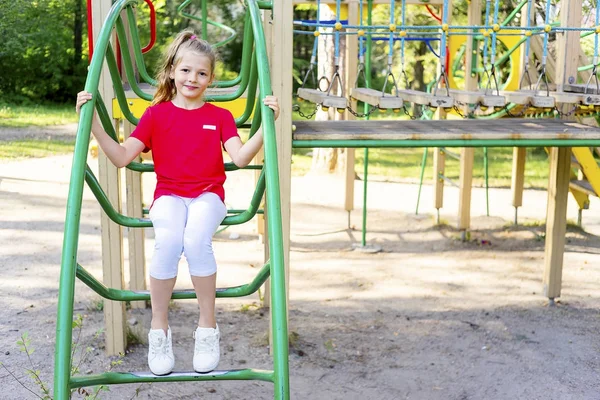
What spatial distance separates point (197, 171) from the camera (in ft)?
9.38

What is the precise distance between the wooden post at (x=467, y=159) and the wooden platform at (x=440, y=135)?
1.76m

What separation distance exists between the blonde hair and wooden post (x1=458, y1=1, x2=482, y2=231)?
317cm

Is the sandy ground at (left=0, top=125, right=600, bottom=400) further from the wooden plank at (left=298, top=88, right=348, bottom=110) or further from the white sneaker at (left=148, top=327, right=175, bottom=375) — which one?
the wooden plank at (left=298, top=88, right=348, bottom=110)

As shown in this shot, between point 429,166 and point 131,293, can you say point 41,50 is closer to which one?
point 429,166

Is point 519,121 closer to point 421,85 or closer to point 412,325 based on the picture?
point 412,325

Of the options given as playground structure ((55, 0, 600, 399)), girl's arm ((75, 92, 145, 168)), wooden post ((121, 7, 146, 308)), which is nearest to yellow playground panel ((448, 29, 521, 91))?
playground structure ((55, 0, 600, 399))

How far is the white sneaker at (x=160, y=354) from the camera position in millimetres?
2555

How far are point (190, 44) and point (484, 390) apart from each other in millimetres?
2146

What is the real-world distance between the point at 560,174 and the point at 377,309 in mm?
1397

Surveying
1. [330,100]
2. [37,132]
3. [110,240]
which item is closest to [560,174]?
[330,100]

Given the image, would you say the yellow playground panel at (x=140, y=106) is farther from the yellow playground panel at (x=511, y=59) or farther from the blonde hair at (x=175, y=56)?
the yellow playground panel at (x=511, y=59)

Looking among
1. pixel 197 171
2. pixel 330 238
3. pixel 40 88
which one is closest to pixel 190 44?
pixel 197 171

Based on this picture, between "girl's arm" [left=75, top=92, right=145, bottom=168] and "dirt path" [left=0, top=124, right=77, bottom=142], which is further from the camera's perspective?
"dirt path" [left=0, top=124, right=77, bottom=142]

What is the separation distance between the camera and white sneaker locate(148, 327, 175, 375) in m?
2.55
